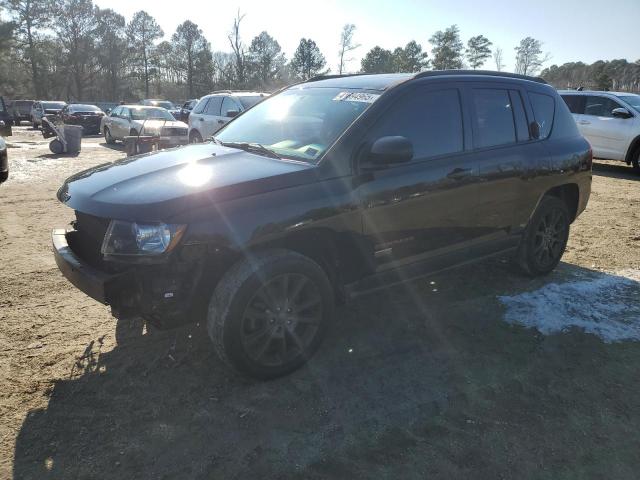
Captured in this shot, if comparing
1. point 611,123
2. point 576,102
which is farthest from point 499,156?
point 576,102

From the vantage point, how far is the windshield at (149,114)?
17.4m

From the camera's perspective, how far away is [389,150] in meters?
3.02

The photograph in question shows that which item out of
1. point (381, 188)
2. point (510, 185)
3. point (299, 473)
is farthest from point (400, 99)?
point (299, 473)

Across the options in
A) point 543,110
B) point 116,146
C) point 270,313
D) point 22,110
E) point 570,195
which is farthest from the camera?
point 22,110

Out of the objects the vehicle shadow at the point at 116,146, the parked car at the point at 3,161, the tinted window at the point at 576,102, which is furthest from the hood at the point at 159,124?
the tinted window at the point at 576,102

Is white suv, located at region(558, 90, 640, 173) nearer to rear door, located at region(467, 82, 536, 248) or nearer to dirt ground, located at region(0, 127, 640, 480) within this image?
dirt ground, located at region(0, 127, 640, 480)

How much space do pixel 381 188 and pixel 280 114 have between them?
121cm

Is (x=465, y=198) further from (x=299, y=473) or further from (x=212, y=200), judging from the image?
(x=299, y=473)

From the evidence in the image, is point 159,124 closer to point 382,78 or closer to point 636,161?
point 382,78

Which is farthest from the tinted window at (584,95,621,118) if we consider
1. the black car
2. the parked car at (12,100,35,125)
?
the parked car at (12,100,35,125)

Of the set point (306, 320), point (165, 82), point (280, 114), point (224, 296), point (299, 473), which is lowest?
point (299, 473)

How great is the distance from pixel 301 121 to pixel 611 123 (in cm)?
1148

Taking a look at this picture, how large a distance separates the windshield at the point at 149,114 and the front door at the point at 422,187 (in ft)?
50.6

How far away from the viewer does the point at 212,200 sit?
2689 millimetres
